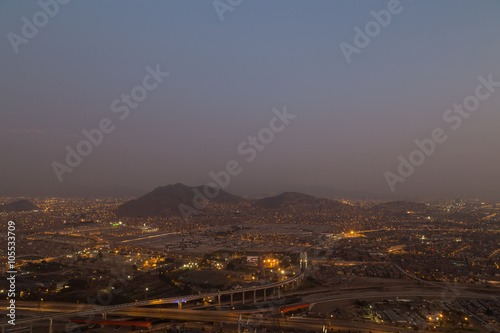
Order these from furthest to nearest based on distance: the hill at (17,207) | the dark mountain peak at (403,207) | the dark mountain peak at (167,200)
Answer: the dark mountain peak at (403,207) < the dark mountain peak at (167,200) < the hill at (17,207)

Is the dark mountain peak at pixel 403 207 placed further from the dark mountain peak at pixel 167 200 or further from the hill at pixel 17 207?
the hill at pixel 17 207

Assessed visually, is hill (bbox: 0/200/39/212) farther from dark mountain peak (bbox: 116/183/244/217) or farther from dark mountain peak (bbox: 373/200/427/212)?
dark mountain peak (bbox: 373/200/427/212)

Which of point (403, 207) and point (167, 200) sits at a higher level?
point (167, 200)

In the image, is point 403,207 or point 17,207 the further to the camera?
point 403,207

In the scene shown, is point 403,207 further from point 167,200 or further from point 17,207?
point 17,207

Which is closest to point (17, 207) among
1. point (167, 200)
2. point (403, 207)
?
point (167, 200)

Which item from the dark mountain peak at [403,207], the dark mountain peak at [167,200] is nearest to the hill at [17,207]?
the dark mountain peak at [167,200]

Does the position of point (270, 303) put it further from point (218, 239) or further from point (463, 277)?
point (218, 239)

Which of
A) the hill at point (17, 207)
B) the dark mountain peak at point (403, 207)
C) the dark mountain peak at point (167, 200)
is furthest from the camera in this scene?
the dark mountain peak at point (403, 207)

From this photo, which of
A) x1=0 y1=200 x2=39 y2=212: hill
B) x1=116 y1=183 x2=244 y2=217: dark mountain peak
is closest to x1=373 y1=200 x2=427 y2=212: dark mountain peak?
x1=116 y1=183 x2=244 y2=217: dark mountain peak

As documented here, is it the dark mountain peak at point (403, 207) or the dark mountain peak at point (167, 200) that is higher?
the dark mountain peak at point (167, 200)

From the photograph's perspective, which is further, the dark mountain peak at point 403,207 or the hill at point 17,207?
the dark mountain peak at point 403,207

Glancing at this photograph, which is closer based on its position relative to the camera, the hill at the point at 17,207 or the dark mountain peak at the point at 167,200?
the hill at the point at 17,207
